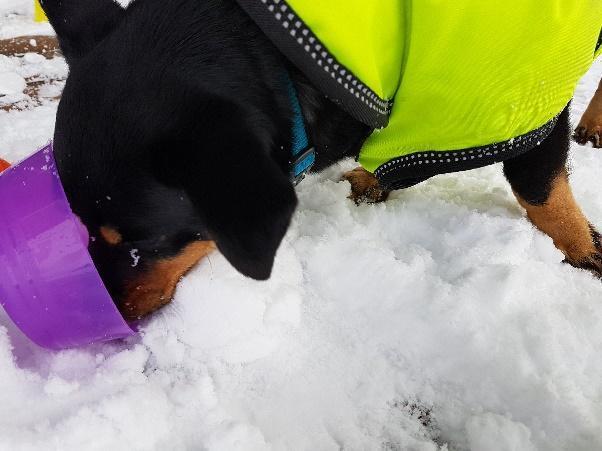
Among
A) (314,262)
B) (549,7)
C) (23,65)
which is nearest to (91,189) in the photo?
(314,262)

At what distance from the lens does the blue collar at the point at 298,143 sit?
1.24 meters

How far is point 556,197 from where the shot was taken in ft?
5.64

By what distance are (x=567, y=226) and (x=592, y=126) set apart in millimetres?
919

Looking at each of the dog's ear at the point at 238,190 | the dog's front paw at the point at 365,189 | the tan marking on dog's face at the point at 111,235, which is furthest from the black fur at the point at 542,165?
the tan marking on dog's face at the point at 111,235

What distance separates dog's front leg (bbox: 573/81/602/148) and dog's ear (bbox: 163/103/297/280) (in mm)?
2005

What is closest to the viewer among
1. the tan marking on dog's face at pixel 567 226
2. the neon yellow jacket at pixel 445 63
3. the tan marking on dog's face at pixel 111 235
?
the neon yellow jacket at pixel 445 63

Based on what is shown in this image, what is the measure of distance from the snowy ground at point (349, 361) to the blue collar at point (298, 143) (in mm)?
399

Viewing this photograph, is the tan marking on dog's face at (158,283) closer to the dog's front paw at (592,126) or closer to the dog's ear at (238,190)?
the dog's ear at (238,190)

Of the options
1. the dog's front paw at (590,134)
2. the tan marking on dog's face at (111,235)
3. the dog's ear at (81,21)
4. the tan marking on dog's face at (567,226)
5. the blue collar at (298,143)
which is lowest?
the dog's front paw at (590,134)

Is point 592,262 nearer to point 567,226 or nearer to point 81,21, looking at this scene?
point 567,226

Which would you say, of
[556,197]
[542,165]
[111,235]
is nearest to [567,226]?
[556,197]

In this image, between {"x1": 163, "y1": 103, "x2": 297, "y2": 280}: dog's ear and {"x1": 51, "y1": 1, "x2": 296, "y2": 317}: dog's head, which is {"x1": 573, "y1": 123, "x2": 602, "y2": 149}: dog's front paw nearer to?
{"x1": 51, "y1": 1, "x2": 296, "y2": 317}: dog's head

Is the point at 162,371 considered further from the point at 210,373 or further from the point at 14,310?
the point at 14,310

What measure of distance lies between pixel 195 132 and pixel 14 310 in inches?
26.4
